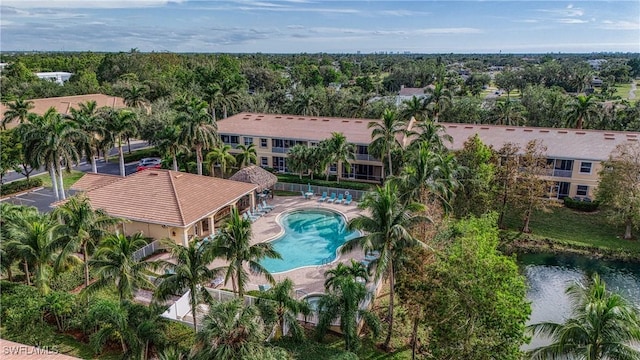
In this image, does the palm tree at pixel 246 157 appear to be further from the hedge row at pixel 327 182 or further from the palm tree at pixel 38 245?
the palm tree at pixel 38 245

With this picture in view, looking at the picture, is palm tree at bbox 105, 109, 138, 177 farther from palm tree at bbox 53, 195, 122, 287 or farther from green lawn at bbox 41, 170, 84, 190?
palm tree at bbox 53, 195, 122, 287

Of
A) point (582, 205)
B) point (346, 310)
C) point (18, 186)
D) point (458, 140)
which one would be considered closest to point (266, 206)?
point (458, 140)

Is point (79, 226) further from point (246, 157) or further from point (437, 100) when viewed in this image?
point (437, 100)

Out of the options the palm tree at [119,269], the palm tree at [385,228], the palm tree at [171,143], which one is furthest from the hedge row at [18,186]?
the palm tree at [385,228]

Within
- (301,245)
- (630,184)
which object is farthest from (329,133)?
(630,184)

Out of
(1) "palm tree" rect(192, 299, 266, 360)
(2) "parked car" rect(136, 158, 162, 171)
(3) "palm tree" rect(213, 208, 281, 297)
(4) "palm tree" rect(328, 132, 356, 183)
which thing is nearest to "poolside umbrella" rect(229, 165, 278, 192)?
(4) "palm tree" rect(328, 132, 356, 183)

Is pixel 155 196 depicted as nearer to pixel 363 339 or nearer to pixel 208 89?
pixel 363 339
